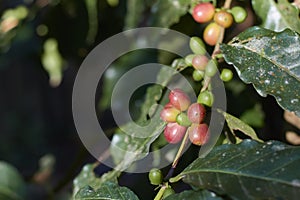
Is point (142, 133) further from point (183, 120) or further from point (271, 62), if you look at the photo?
point (271, 62)

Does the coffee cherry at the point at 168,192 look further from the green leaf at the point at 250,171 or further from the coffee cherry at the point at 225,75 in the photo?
the coffee cherry at the point at 225,75

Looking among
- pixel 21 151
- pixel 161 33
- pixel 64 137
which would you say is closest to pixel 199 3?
pixel 161 33

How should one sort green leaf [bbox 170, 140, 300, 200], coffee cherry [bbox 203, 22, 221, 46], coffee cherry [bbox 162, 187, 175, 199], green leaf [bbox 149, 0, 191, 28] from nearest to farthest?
green leaf [bbox 170, 140, 300, 200], coffee cherry [bbox 162, 187, 175, 199], coffee cherry [bbox 203, 22, 221, 46], green leaf [bbox 149, 0, 191, 28]

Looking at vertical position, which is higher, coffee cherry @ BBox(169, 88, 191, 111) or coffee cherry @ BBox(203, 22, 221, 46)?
coffee cherry @ BBox(203, 22, 221, 46)

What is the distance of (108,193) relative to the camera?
2.39 ft

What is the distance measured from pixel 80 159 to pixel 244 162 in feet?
2.81

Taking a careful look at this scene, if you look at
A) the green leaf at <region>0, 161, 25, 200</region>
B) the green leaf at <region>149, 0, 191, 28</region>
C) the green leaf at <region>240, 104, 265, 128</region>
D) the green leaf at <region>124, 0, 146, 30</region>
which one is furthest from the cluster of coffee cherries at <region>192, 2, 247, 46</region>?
the green leaf at <region>0, 161, 25, 200</region>

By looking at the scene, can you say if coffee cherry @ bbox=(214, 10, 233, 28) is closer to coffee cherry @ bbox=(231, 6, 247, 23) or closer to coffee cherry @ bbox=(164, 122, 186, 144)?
coffee cherry @ bbox=(231, 6, 247, 23)

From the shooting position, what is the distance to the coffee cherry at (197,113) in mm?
776

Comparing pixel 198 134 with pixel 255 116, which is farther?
pixel 255 116

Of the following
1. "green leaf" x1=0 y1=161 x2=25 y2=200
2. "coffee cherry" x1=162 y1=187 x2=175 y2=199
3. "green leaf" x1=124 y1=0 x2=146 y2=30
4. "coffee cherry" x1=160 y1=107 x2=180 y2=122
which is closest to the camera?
"coffee cherry" x1=162 y1=187 x2=175 y2=199

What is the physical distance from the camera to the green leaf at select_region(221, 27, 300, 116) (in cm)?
75

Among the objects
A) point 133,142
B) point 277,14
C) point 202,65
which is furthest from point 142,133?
point 277,14

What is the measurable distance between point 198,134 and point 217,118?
3.5 inches
